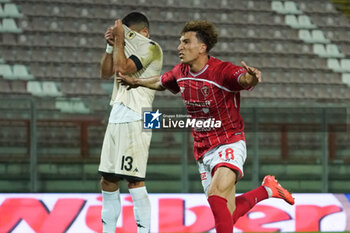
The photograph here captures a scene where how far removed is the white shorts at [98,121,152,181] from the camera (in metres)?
4.18

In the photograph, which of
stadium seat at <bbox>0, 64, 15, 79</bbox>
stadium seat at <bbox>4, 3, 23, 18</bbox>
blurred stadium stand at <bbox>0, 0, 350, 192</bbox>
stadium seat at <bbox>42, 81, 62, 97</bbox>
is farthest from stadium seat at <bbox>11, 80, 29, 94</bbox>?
stadium seat at <bbox>4, 3, 23, 18</bbox>

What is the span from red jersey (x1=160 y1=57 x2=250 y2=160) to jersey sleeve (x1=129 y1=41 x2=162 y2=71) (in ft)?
1.36

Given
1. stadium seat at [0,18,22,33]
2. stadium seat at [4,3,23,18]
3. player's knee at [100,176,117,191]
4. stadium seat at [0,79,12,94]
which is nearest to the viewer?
player's knee at [100,176,117,191]

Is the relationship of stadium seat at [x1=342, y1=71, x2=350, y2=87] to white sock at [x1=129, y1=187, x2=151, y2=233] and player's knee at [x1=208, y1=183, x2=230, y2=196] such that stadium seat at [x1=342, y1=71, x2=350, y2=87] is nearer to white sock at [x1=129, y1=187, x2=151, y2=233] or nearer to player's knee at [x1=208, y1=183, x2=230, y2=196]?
white sock at [x1=129, y1=187, x2=151, y2=233]

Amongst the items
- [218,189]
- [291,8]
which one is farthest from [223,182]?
[291,8]

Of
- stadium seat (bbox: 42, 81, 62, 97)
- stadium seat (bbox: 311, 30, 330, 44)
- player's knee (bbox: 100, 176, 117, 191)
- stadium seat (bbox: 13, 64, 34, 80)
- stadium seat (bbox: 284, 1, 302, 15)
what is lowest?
player's knee (bbox: 100, 176, 117, 191)

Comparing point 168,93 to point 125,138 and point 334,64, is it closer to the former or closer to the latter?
point 334,64

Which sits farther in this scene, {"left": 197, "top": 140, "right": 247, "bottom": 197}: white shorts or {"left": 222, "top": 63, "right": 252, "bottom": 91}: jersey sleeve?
{"left": 197, "top": 140, "right": 247, "bottom": 197}: white shorts

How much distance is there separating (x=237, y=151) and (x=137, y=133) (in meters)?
0.72

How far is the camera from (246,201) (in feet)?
13.9

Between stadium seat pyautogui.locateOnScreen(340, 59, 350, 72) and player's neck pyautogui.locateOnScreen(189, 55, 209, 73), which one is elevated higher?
stadium seat pyautogui.locateOnScreen(340, 59, 350, 72)

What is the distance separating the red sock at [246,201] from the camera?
414cm

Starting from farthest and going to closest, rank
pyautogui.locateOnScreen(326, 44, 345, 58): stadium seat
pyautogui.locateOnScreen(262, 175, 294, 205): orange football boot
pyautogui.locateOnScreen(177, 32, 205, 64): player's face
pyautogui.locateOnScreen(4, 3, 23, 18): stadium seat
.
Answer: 1. pyautogui.locateOnScreen(326, 44, 345, 58): stadium seat
2. pyautogui.locateOnScreen(4, 3, 23, 18): stadium seat
3. pyautogui.locateOnScreen(262, 175, 294, 205): orange football boot
4. pyautogui.locateOnScreen(177, 32, 205, 64): player's face

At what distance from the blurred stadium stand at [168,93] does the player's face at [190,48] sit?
9.28 ft
